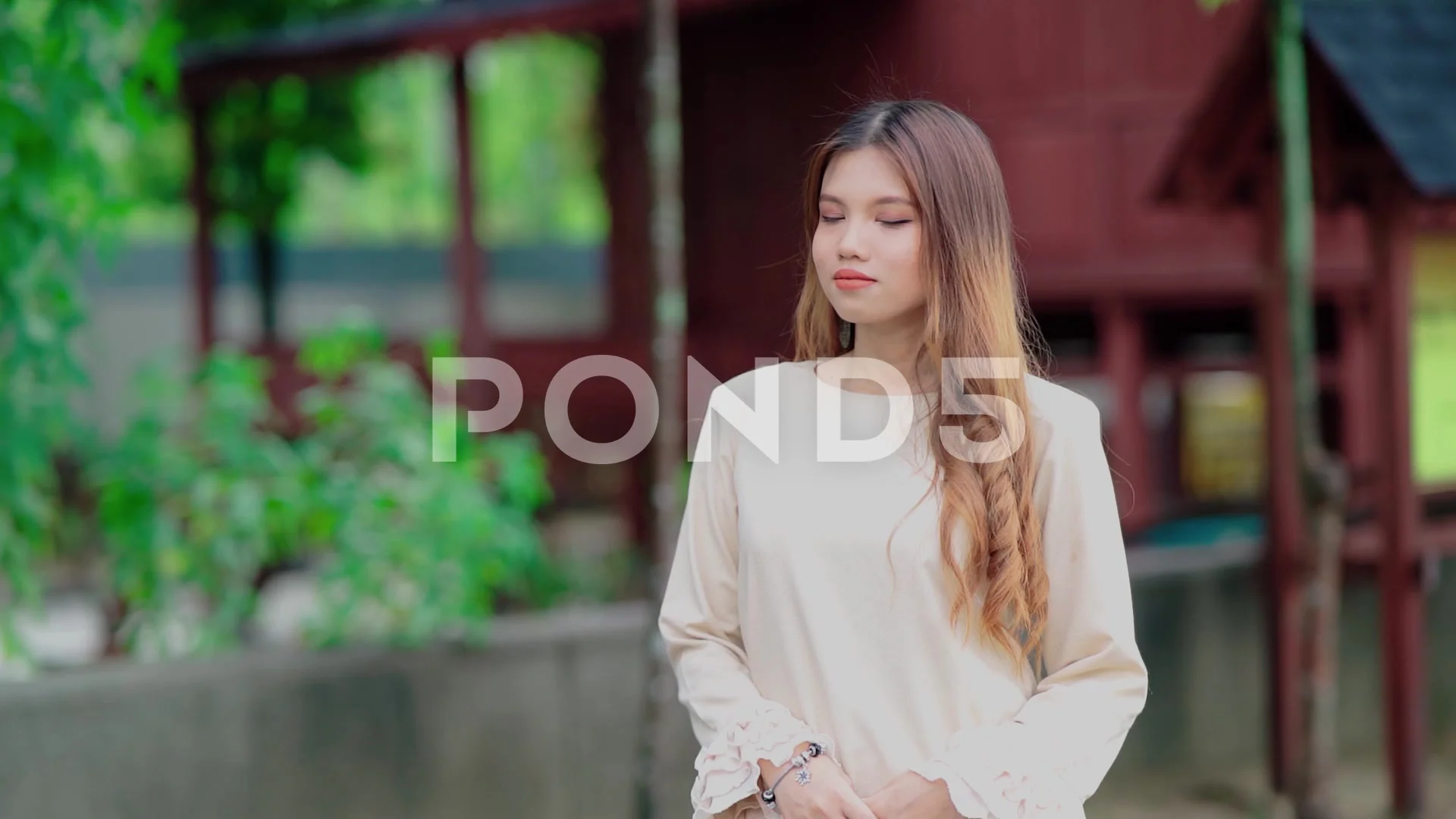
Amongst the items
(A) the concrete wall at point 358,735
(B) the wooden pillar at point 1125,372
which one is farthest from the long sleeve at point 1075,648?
(B) the wooden pillar at point 1125,372

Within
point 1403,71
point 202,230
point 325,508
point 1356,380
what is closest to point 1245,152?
point 1403,71

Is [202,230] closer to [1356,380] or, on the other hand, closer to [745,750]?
[1356,380]

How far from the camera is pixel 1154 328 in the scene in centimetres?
995

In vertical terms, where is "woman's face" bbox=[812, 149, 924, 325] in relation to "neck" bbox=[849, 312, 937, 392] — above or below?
above

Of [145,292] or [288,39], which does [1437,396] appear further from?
[145,292]

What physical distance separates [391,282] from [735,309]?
16121 millimetres

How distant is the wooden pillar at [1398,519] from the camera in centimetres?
590

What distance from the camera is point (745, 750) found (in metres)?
1.89

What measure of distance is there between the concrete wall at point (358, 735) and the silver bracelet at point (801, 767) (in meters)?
2.71

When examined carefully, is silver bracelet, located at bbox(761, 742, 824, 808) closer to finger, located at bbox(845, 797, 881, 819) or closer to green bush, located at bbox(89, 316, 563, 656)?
finger, located at bbox(845, 797, 881, 819)

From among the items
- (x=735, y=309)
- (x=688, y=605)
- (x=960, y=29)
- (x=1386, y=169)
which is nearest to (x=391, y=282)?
(x=735, y=309)

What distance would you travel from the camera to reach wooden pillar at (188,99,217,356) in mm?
10234

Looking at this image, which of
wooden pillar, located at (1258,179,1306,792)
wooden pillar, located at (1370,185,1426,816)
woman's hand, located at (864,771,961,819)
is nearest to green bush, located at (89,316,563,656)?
wooden pillar, located at (1258,179,1306,792)

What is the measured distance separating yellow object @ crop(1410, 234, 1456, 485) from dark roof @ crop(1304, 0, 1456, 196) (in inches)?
26.1
